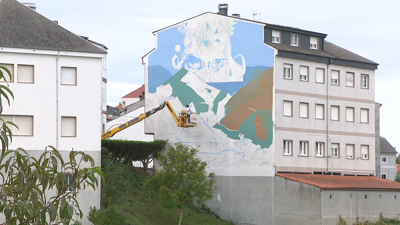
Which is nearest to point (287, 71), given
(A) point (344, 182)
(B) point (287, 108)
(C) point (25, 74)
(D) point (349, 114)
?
(B) point (287, 108)

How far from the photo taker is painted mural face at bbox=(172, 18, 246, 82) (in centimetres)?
5266

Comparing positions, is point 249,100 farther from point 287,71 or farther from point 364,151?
point 364,151

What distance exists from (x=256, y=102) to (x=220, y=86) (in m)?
3.90

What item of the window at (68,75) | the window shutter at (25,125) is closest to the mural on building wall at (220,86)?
the window at (68,75)

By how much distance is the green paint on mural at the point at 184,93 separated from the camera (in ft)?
176

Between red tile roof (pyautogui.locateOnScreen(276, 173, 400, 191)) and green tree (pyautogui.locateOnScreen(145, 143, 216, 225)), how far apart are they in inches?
255

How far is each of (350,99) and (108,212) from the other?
90.3ft

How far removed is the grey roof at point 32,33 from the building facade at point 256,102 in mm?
14835

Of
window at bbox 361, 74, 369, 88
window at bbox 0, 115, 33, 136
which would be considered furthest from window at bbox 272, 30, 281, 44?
window at bbox 0, 115, 33, 136

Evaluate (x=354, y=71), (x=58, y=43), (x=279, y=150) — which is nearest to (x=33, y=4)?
(x=58, y=43)

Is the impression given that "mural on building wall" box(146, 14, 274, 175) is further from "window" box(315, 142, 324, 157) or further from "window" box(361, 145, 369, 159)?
"window" box(361, 145, 369, 159)

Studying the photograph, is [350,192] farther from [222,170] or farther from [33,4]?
[33,4]

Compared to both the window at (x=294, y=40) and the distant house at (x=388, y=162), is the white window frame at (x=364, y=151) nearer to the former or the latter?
the window at (x=294, y=40)

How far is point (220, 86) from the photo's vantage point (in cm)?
5303
